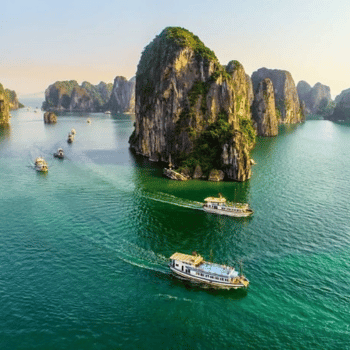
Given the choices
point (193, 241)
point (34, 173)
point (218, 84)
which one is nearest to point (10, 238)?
point (193, 241)

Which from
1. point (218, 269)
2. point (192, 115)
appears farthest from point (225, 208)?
point (192, 115)

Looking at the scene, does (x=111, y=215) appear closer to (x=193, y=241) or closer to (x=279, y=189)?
(x=193, y=241)

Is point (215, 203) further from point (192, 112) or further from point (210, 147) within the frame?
point (192, 112)

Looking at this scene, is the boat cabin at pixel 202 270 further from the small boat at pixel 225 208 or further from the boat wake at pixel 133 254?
the small boat at pixel 225 208

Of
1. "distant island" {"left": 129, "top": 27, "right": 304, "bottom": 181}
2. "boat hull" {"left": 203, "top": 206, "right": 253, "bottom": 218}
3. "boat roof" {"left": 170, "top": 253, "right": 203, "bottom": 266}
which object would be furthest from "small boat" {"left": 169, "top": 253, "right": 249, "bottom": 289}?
"distant island" {"left": 129, "top": 27, "right": 304, "bottom": 181}

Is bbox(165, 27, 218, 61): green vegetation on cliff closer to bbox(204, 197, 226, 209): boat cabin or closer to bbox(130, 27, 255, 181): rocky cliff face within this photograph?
bbox(130, 27, 255, 181): rocky cliff face

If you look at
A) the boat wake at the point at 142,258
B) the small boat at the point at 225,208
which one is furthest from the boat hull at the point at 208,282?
the small boat at the point at 225,208
